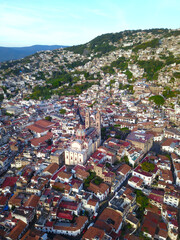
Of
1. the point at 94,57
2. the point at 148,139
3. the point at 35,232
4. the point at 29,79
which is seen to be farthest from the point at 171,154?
the point at 94,57

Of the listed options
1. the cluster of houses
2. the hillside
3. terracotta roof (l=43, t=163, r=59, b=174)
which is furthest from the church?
the hillside

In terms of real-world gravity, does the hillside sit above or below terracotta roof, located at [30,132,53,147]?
above

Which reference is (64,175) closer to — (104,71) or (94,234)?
(94,234)

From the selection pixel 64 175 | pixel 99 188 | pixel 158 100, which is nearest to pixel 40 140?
pixel 64 175

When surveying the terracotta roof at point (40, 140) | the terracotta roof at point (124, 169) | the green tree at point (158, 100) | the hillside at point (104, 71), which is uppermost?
the hillside at point (104, 71)

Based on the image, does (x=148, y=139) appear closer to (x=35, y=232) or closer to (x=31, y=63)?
(x=35, y=232)

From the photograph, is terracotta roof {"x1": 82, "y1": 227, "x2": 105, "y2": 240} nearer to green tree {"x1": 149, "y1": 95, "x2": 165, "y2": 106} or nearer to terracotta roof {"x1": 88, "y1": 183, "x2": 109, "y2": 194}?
terracotta roof {"x1": 88, "y1": 183, "x2": 109, "y2": 194}

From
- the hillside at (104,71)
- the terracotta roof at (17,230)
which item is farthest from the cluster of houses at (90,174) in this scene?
the hillside at (104,71)

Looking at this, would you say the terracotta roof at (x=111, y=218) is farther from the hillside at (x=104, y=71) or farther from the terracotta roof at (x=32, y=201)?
the hillside at (x=104, y=71)

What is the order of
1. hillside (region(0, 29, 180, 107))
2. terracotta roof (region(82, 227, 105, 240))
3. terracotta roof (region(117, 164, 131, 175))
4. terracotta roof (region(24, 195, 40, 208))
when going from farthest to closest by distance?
hillside (region(0, 29, 180, 107)) → terracotta roof (region(117, 164, 131, 175)) → terracotta roof (region(24, 195, 40, 208)) → terracotta roof (region(82, 227, 105, 240))
